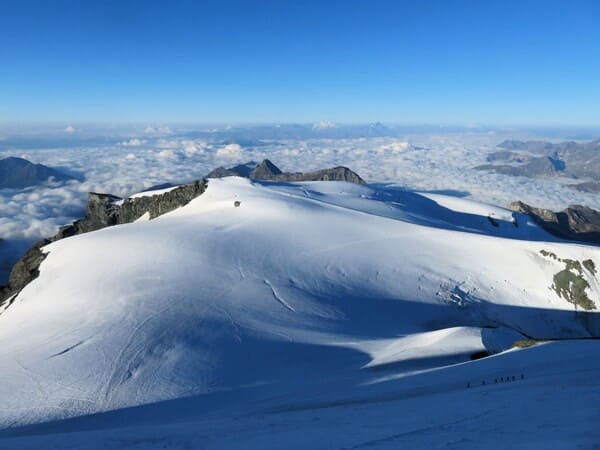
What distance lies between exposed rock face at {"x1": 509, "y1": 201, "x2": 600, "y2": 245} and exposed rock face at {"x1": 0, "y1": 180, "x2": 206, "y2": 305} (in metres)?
86.3

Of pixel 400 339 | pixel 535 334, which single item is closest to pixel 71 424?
pixel 400 339

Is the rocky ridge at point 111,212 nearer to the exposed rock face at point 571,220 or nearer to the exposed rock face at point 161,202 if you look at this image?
the exposed rock face at point 161,202

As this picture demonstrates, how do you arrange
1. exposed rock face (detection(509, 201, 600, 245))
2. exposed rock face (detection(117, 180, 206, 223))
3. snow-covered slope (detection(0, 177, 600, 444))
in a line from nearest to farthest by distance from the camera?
snow-covered slope (detection(0, 177, 600, 444))
exposed rock face (detection(117, 180, 206, 223))
exposed rock face (detection(509, 201, 600, 245))

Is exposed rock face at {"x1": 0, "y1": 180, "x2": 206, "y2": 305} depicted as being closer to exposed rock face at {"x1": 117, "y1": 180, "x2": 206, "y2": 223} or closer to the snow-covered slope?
exposed rock face at {"x1": 117, "y1": 180, "x2": 206, "y2": 223}

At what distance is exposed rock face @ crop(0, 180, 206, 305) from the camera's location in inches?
2119

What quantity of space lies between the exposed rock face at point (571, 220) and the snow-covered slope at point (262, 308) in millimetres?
77256

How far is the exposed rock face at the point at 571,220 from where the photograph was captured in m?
102

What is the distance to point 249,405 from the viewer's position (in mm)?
13898

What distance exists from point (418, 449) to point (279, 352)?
12696 millimetres

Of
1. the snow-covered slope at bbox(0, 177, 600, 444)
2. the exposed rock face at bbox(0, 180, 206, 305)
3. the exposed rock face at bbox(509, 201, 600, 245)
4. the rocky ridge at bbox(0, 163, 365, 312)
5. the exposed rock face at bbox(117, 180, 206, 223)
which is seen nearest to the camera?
the snow-covered slope at bbox(0, 177, 600, 444)

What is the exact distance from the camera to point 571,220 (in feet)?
484

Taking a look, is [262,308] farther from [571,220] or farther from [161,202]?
[571,220]

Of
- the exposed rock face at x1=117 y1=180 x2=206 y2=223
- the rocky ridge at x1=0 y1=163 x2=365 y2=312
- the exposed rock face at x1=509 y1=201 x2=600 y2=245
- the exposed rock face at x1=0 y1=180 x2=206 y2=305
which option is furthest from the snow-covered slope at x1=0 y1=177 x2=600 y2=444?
the exposed rock face at x1=509 y1=201 x2=600 y2=245

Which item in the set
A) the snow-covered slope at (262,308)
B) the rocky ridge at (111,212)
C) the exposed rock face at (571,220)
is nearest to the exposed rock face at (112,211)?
the rocky ridge at (111,212)
